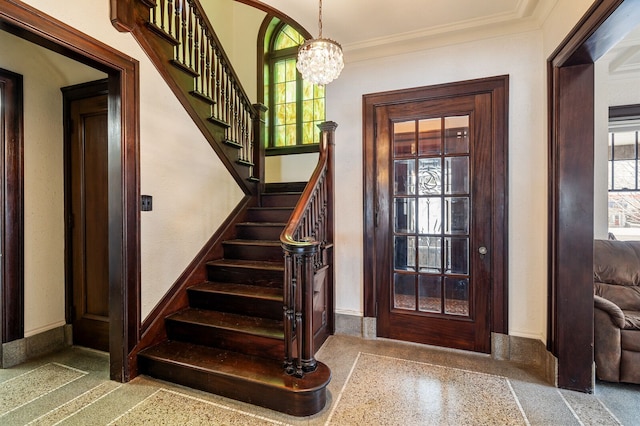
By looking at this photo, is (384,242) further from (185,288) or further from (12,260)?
(12,260)

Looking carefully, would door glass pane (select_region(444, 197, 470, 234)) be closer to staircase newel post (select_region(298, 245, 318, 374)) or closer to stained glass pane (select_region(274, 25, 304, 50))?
staircase newel post (select_region(298, 245, 318, 374))

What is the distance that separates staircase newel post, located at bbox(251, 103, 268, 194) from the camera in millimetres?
3738

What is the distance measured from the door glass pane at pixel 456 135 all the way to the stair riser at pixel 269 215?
5.77 ft

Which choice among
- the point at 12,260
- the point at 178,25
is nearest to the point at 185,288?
the point at 12,260

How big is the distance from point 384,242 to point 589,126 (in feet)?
5.75

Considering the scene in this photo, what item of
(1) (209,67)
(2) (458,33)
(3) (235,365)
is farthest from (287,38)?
(3) (235,365)

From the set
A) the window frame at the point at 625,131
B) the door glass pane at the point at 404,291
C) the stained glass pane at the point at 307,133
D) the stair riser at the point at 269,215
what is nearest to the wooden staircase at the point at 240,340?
the stair riser at the point at 269,215

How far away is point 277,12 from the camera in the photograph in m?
2.52

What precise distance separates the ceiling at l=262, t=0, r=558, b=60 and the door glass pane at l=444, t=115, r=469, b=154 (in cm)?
73

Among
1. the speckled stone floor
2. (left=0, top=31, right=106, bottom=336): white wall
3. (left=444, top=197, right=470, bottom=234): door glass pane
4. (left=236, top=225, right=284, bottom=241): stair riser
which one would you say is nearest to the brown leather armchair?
the speckled stone floor

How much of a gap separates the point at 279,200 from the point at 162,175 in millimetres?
1482

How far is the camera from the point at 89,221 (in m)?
2.81

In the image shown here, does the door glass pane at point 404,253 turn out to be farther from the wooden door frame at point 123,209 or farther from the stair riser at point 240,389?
the wooden door frame at point 123,209

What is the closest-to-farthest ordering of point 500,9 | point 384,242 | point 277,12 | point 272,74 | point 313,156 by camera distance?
point 500,9 → point 277,12 → point 384,242 → point 313,156 → point 272,74
